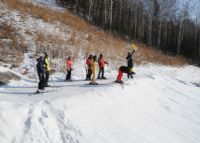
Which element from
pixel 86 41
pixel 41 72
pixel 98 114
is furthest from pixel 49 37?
pixel 98 114

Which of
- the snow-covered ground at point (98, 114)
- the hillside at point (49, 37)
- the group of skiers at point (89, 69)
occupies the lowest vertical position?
the snow-covered ground at point (98, 114)

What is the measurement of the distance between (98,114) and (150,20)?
47.1m

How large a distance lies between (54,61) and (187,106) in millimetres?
10658

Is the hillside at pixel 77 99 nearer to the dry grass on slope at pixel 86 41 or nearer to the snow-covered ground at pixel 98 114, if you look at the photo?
the snow-covered ground at pixel 98 114

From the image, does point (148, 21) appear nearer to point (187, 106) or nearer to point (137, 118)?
point (187, 106)

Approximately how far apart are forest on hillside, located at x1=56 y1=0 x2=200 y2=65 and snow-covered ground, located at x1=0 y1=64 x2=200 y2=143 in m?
36.7

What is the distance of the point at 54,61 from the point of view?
26.8 metres

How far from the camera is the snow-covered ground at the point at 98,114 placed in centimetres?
1206

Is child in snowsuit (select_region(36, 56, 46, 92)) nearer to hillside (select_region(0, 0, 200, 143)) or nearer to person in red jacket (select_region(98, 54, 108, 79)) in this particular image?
hillside (select_region(0, 0, 200, 143))

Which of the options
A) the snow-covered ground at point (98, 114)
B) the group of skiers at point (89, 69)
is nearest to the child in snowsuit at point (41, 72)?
the group of skiers at point (89, 69)

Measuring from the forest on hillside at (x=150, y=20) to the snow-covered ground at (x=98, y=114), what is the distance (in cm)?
3666

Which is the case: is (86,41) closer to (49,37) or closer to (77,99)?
(49,37)

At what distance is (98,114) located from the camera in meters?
14.8

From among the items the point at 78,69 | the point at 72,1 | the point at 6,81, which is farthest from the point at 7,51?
the point at 72,1
